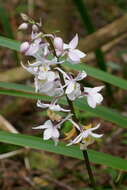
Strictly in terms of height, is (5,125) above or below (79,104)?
below

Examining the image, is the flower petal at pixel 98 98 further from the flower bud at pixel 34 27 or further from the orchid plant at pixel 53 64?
the flower bud at pixel 34 27

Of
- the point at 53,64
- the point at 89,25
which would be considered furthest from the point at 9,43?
the point at 89,25

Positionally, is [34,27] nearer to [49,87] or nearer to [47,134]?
[49,87]

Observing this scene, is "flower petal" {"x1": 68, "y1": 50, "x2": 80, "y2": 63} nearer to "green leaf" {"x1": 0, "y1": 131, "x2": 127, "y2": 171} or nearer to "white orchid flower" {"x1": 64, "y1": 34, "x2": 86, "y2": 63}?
"white orchid flower" {"x1": 64, "y1": 34, "x2": 86, "y2": 63}

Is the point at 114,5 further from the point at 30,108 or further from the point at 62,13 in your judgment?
the point at 30,108

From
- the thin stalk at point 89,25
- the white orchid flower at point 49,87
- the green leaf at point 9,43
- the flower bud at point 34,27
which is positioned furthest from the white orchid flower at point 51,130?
the thin stalk at point 89,25

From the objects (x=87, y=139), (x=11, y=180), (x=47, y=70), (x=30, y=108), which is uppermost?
(x=47, y=70)

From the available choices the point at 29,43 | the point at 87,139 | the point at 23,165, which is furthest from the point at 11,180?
the point at 29,43

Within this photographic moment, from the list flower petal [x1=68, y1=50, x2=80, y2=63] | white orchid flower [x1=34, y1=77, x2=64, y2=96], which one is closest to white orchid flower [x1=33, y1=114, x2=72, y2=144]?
white orchid flower [x1=34, y1=77, x2=64, y2=96]
